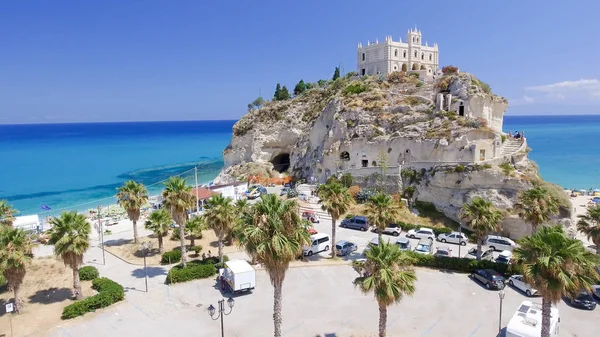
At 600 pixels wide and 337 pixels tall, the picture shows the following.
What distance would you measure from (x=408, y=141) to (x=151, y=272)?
36148 mm

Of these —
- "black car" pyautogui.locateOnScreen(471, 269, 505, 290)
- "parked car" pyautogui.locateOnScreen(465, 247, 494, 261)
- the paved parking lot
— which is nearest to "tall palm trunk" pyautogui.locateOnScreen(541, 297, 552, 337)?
the paved parking lot

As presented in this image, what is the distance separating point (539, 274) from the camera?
46.2 feet

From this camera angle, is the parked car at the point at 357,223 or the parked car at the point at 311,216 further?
the parked car at the point at 311,216

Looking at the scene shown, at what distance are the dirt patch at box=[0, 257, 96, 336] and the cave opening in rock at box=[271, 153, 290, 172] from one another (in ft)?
170

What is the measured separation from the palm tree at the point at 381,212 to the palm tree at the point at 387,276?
1141 cm

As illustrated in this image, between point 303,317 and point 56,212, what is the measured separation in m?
51.6

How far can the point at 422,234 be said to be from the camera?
116ft

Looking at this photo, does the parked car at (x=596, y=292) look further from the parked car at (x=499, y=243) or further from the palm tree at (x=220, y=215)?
the palm tree at (x=220, y=215)

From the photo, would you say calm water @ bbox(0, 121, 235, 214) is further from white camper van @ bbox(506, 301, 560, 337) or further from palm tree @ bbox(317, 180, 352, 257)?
white camper van @ bbox(506, 301, 560, 337)

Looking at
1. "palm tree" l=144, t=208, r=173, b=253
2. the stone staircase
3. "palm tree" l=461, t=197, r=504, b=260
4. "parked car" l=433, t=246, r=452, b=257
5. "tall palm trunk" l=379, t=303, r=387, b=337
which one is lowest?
"parked car" l=433, t=246, r=452, b=257

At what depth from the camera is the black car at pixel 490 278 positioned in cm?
2422

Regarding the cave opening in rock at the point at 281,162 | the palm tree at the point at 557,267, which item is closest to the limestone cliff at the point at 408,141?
the cave opening in rock at the point at 281,162

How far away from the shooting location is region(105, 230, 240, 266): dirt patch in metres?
30.4

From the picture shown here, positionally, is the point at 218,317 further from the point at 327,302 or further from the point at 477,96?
the point at 477,96
